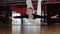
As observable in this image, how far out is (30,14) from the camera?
10.4 feet

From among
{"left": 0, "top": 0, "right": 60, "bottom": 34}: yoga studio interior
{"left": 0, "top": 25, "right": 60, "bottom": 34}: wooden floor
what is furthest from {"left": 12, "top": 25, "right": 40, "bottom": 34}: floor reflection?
{"left": 0, "top": 0, "right": 60, "bottom": 34}: yoga studio interior

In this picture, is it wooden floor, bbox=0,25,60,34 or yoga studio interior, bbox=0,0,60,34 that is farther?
yoga studio interior, bbox=0,0,60,34

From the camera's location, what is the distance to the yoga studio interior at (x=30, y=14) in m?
3.08

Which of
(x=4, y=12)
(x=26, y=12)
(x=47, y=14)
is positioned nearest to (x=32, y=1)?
(x=26, y=12)

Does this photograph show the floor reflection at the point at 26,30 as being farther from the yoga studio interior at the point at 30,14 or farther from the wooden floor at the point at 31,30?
the yoga studio interior at the point at 30,14

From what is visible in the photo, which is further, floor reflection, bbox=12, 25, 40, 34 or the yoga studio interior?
the yoga studio interior

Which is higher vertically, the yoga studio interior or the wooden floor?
the yoga studio interior

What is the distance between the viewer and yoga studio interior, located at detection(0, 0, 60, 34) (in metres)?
3.08

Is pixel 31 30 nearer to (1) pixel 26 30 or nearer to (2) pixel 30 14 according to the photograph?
(1) pixel 26 30

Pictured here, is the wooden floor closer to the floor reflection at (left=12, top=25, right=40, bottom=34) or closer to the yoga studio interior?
the floor reflection at (left=12, top=25, right=40, bottom=34)

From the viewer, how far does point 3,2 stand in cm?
320

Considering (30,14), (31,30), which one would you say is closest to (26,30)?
(31,30)

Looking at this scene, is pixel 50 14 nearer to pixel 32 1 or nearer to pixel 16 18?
pixel 32 1

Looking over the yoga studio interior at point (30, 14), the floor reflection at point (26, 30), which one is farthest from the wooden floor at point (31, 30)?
the yoga studio interior at point (30, 14)
